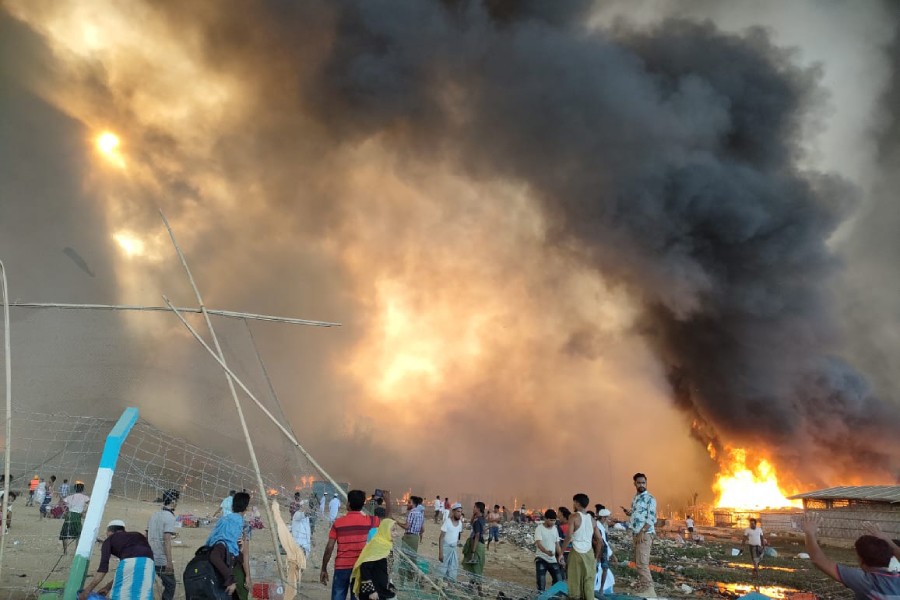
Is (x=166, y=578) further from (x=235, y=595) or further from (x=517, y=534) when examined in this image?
(x=517, y=534)

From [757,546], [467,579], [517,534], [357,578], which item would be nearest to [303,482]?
[467,579]

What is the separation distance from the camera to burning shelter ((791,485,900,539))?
2153 centimetres

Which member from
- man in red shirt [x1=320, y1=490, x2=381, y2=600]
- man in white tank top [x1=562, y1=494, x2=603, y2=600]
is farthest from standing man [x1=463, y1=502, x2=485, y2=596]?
man in red shirt [x1=320, y1=490, x2=381, y2=600]

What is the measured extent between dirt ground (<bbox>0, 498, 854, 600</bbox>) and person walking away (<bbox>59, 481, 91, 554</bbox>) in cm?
48

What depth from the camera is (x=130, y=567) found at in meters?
5.18

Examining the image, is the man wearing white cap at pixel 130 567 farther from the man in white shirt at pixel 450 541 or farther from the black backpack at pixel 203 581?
the man in white shirt at pixel 450 541

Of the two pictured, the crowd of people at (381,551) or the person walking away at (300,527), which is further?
the person walking away at (300,527)

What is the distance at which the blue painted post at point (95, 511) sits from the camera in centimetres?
577

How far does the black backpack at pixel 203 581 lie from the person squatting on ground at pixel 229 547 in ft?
0.12

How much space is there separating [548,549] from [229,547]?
16.0 ft

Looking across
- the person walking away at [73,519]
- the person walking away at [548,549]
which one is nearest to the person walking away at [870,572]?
the person walking away at [548,549]

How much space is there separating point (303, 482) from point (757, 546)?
39.1ft

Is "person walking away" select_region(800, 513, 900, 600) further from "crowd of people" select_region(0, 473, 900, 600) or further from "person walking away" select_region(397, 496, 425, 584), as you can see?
"person walking away" select_region(397, 496, 425, 584)

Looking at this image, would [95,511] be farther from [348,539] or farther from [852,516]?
[852,516]
